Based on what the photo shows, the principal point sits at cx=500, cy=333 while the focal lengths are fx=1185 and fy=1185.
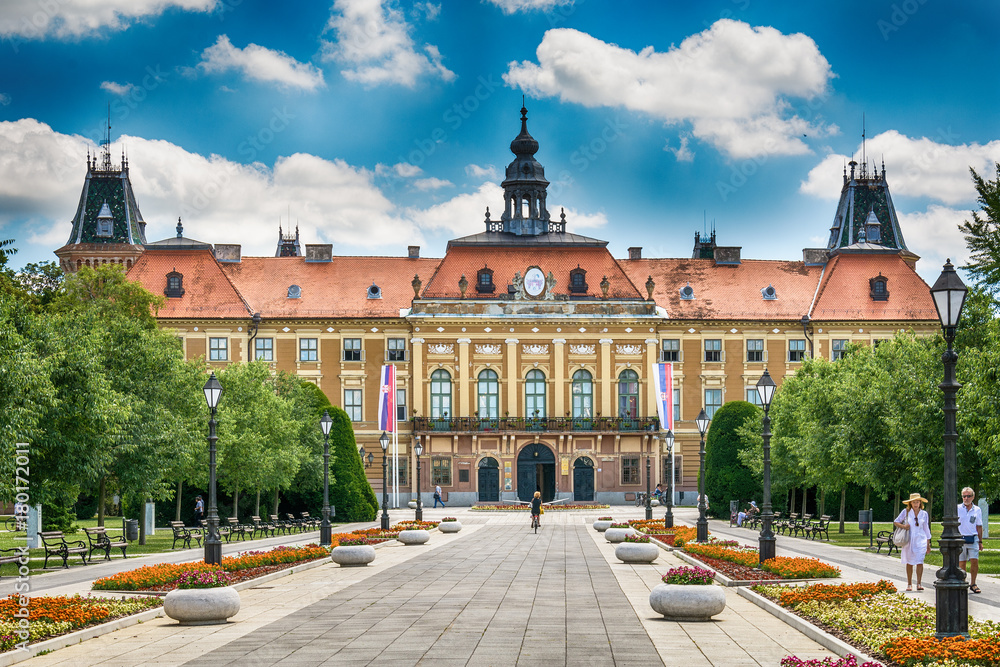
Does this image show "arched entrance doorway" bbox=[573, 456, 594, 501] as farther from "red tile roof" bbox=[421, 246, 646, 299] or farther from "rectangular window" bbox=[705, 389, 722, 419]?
"red tile roof" bbox=[421, 246, 646, 299]

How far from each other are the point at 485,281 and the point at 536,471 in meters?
12.8

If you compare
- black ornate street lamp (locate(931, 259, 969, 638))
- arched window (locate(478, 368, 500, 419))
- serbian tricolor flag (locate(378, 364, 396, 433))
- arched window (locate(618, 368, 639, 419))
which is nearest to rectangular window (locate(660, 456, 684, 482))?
arched window (locate(618, 368, 639, 419))

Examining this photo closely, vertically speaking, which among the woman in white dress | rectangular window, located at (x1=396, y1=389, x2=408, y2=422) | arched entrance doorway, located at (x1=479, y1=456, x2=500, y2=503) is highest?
rectangular window, located at (x1=396, y1=389, x2=408, y2=422)

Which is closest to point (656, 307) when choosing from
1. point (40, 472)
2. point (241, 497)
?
point (241, 497)

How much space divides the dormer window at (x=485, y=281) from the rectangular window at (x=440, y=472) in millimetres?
11310

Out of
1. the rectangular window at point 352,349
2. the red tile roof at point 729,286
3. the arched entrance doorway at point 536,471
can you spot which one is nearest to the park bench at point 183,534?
the rectangular window at point 352,349

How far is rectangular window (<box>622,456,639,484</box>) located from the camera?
76.2 m

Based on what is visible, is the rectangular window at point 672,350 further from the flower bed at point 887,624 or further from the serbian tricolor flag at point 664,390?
the flower bed at point 887,624

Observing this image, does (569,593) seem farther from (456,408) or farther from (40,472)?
(456,408)

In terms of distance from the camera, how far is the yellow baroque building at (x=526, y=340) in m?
76.2

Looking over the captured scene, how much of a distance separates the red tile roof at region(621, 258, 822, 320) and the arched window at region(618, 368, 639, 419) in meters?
4.84

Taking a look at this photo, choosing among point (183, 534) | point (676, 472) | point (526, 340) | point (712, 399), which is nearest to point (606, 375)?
point (526, 340)

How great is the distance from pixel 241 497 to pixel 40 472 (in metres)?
25.1

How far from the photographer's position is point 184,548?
1421 inches
